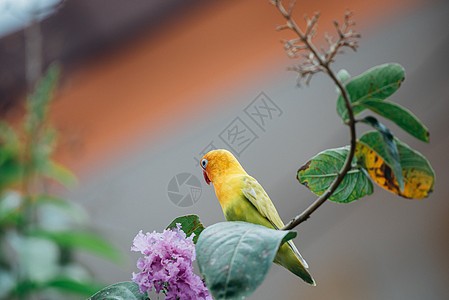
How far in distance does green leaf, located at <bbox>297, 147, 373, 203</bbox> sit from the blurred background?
104 cm

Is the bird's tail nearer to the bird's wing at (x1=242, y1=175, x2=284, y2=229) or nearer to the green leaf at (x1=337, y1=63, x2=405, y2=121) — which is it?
the bird's wing at (x1=242, y1=175, x2=284, y2=229)

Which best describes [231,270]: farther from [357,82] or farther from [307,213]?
[357,82]

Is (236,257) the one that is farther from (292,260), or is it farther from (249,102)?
(249,102)

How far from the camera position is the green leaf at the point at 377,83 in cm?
37

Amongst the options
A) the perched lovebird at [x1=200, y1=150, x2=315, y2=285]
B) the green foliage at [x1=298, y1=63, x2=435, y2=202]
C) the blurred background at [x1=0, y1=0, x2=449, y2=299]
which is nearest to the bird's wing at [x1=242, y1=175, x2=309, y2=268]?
the perched lovebird at [x1=200, y1=150, x2=315, y2=285]

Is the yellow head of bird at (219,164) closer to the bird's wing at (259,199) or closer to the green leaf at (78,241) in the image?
the bird's wing at (259,199)

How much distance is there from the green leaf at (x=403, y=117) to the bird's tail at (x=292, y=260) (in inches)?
7.0

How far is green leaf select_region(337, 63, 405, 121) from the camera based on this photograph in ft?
1.23

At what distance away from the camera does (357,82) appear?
15.0 inches

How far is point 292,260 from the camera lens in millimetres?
480

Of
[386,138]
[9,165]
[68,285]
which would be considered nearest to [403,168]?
[386,138]

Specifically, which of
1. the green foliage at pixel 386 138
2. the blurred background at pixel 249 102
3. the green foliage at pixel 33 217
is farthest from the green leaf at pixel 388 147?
the blurred background at pixel 249 102

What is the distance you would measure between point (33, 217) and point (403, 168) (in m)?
0.94

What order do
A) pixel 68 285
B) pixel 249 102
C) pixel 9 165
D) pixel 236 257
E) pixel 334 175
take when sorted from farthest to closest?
pixel 249 102 < pixel 9 165 < pixel 68 285 < pixel 334 175 < pixel 236 257
